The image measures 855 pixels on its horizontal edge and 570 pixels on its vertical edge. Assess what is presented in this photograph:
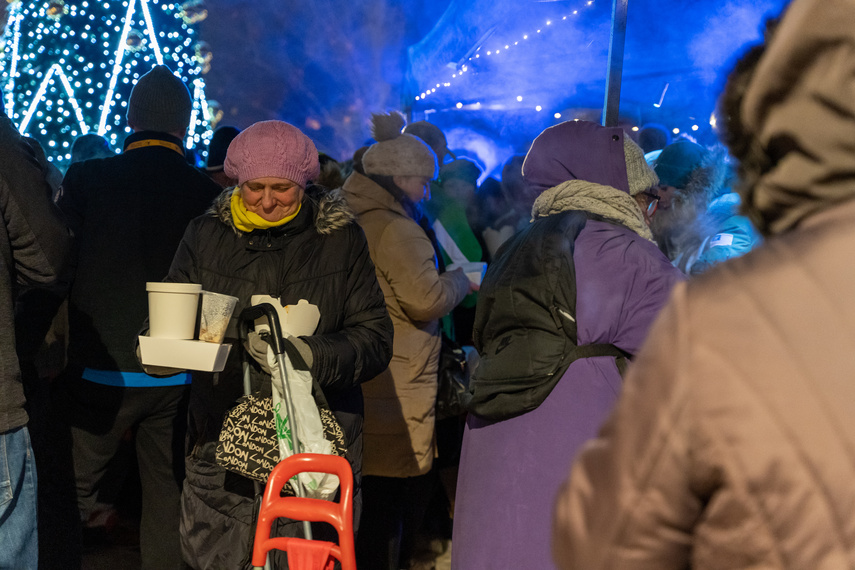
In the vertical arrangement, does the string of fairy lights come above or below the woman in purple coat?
above

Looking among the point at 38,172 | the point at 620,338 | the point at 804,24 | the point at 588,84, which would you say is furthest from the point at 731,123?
the point at 588,84

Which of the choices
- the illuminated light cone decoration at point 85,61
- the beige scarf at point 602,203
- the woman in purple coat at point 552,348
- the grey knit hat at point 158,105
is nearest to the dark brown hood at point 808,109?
the woman in purple coat at point 552,348

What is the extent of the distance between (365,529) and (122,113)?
583 centimetres

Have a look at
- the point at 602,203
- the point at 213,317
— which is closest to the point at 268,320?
the point at 213,317

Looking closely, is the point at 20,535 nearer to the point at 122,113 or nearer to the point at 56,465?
the point at 56,465

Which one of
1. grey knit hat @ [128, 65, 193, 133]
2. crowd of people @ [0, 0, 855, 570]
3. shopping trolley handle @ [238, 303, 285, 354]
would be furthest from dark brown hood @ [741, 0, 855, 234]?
grey knit hat @ [128, 65, 193, 133]

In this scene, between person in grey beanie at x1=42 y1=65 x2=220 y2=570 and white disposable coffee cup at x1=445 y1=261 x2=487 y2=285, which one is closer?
person in grey beanie at x1=42 y1=65 x2=220 y2=570

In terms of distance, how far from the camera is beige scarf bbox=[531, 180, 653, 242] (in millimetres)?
2676

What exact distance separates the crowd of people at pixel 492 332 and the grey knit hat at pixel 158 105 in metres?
0.02

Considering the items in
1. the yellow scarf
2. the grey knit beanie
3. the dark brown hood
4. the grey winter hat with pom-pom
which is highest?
the grey winter hat with pom-pom

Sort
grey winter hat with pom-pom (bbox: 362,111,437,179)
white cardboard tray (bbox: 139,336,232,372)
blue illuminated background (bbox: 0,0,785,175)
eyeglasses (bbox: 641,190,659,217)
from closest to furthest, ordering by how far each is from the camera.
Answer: white cardboard tray (bbox: 139,336,232,372) → eyeglasses (bbox: 641,190,659,217) → grey winter hat with pom-pom (bbox: 362,111,437,179) → blue illuminated background (bbox: 0,0,785,175)

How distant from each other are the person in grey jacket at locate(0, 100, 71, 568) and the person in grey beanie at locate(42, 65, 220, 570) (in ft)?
3.53

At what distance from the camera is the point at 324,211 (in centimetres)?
300

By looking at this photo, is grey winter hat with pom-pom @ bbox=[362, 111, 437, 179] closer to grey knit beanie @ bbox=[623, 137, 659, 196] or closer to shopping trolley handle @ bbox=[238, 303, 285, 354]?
grey knit beanie @ bbox=[623, 137, 659, 196]
